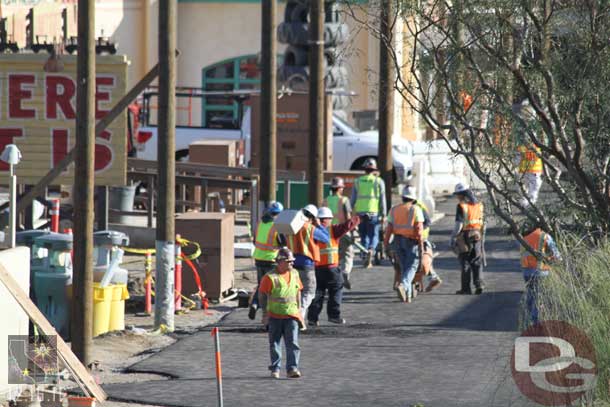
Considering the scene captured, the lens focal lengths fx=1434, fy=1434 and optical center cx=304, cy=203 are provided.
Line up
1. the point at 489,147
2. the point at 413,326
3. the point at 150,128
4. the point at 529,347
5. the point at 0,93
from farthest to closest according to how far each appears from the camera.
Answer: the point at 150,128 < the point at 0,93 < the point at 413,326 < the point at 489,147 < the point at 529,347

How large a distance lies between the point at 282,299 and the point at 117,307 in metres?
3.46

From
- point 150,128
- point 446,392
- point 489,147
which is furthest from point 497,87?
point 150,128

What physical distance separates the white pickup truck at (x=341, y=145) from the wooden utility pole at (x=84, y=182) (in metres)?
19.7

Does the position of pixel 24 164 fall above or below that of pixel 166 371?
above

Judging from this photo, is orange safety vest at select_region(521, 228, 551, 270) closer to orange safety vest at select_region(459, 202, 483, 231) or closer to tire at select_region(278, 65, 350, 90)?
orange safety vest at select_region(459, 202, 483, 231)

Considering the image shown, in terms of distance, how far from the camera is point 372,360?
51.9ft

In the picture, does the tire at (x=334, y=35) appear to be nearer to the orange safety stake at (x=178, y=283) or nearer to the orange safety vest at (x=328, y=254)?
the orange safety stake at (x=178, y=283)

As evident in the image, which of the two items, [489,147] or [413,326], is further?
[413,326]

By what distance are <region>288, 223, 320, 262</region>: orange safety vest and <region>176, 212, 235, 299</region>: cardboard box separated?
2847 mm

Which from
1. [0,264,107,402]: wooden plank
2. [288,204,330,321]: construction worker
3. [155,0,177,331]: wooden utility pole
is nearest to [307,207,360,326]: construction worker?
[288,204,330,321]: construction worker

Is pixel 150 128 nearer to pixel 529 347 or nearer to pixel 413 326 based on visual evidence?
pixel 413 326

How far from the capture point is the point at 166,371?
15086 mm

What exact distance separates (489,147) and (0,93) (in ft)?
31.9

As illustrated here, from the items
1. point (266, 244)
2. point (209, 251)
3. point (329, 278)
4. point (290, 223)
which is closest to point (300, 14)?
point (209, 251)
